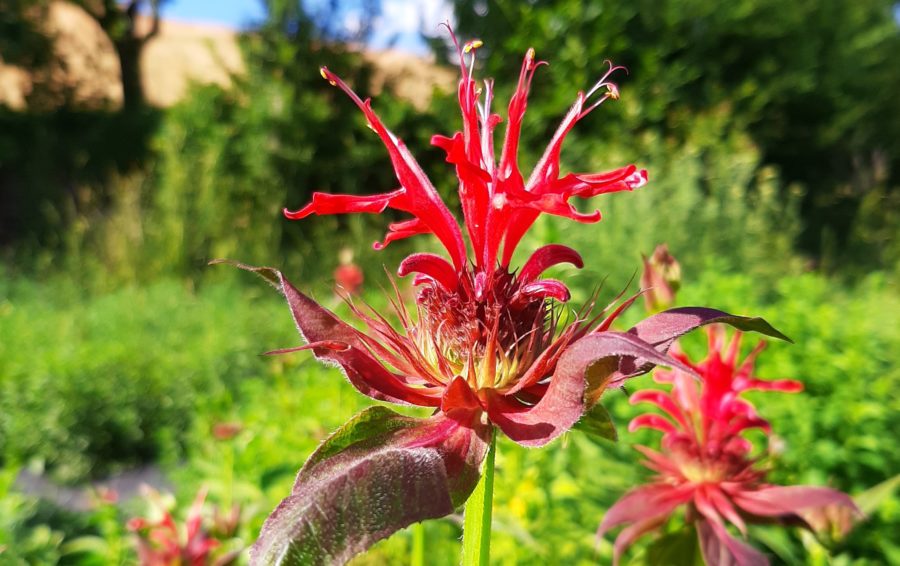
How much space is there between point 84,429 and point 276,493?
2139 mm

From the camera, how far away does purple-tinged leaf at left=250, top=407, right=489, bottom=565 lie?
1.30 ft

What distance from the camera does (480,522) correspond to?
53 cm

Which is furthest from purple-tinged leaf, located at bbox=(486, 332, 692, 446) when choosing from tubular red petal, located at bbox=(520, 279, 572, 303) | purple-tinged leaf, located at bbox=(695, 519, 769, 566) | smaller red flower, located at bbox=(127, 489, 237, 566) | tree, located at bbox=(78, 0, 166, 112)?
tree, located at bbox=(78, 0, 166, 112)

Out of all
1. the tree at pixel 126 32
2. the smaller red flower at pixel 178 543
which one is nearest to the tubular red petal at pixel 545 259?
the smaller red flower at pixel 178 543

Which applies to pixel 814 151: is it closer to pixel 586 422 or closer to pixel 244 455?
pixel 244 455

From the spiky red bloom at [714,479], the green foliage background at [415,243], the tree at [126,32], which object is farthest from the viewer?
the tree at [126,32]

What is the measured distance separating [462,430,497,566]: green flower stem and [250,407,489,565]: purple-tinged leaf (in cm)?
3

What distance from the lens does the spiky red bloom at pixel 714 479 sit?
758mm

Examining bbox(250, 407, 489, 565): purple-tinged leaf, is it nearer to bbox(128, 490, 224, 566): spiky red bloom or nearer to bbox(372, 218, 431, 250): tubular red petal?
bbox(372, 218, 431, 250): tubular red petal

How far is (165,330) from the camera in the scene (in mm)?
3982

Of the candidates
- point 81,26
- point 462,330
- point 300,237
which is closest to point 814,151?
point 300,237

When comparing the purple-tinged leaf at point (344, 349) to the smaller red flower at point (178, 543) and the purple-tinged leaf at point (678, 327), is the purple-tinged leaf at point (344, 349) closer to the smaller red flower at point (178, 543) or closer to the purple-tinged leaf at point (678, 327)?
the purple-tinged leaf at point (678, 327)

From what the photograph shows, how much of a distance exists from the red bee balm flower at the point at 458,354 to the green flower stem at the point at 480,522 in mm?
26

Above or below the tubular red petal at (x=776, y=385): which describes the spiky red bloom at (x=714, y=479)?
below
